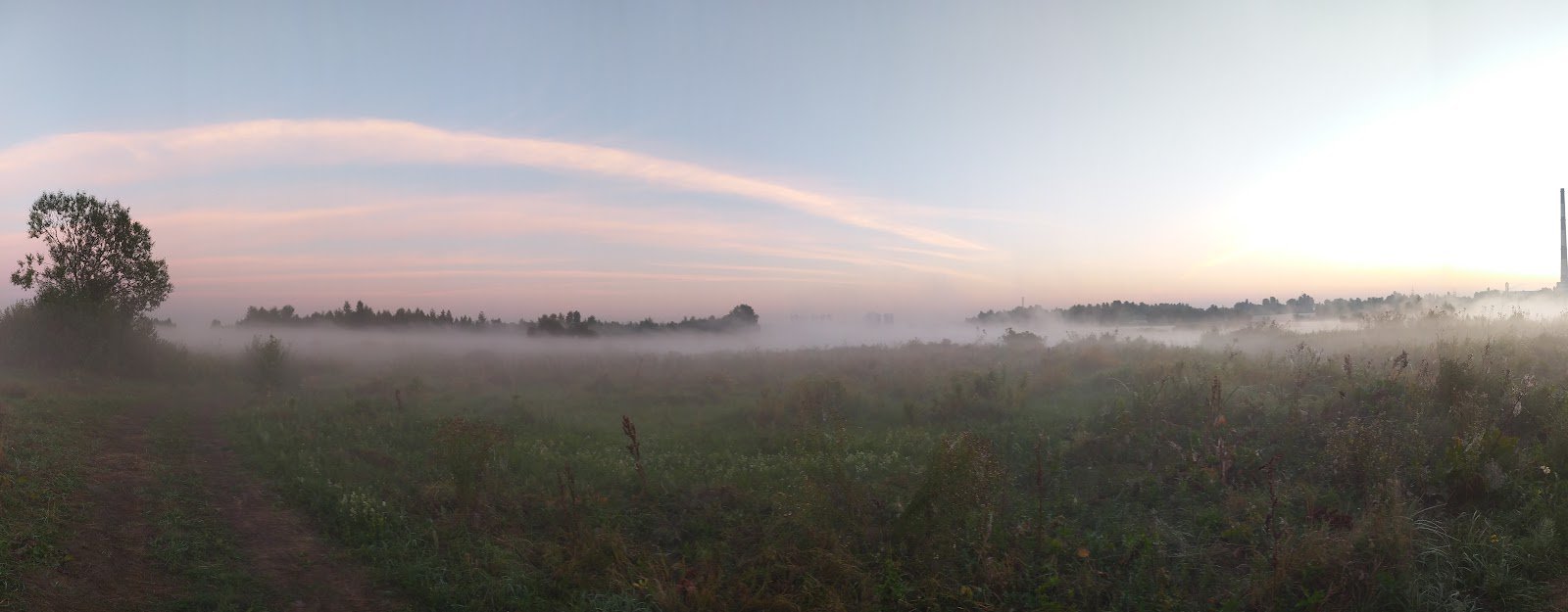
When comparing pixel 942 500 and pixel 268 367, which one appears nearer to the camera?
pixel 942 500

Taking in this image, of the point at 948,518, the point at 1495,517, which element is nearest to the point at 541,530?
the point at 948,518

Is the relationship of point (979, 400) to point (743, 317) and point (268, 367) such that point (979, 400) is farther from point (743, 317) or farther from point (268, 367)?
point (743, 317)

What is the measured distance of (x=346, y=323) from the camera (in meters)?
58.1

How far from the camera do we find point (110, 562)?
6121 mm

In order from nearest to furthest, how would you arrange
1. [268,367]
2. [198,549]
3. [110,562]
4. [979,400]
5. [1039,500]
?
[110,562], [198,549], [1039,500], [979,400], [268,367]

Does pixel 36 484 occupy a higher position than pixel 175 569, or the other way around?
pixel 36 484

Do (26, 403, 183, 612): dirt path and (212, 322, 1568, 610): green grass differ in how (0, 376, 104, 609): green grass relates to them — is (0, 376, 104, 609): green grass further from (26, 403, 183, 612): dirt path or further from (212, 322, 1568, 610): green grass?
(212, 322, 1568, 610): green grass

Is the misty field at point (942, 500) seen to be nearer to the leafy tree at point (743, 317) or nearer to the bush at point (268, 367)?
the bush at point (268, 367)

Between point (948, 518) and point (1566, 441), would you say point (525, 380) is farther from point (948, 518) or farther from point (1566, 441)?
point (1566, 441)

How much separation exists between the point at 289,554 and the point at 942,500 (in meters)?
6.61

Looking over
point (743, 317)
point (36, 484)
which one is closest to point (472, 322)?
point (743, 317)

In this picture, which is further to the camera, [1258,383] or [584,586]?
[1258,383]

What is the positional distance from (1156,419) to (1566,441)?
3899 mm

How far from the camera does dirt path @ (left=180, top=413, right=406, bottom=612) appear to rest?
5992mm
